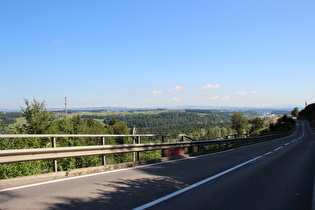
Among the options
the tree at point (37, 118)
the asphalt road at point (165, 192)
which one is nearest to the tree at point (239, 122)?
the tree at point (37, 118)

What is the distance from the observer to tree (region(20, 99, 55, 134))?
28484 millimetres

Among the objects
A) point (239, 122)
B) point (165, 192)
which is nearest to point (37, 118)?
point (165, 192)

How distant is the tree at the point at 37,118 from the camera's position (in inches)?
1121

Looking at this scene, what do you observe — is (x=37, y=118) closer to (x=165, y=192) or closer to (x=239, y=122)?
(x=165, y=192)

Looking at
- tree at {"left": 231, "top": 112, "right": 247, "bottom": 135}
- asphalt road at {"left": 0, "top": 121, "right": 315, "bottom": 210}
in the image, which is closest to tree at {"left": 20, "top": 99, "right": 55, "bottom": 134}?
asphalt road at {"left": 0, "top": 121, "right": 315, "bottom": 210}

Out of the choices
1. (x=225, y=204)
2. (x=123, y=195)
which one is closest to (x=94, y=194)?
(x=123, y=195)

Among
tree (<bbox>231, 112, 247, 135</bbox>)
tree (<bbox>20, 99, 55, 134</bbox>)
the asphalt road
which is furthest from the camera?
tree (<bbox>231, 112, 247, 135</bbox>)

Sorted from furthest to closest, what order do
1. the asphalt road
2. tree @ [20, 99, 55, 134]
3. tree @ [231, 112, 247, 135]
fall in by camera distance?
tree @ [231, 112, 247, 135], tree @ [20, 99, 55, 134], the asphalt road

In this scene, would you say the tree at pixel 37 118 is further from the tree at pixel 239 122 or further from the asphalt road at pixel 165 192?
the tree at pixel 239 122

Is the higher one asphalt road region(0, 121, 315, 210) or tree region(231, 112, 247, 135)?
asphalt road region(0, 121, 315, 210)

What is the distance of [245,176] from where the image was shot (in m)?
7.68

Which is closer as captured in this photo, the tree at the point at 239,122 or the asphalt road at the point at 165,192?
the asphalt road at the point at 165,192

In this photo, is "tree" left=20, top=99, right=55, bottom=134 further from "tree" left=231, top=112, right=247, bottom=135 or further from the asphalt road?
"tree" left=231, top=112, right=247, bottom=135

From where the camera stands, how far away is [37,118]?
28766mm
